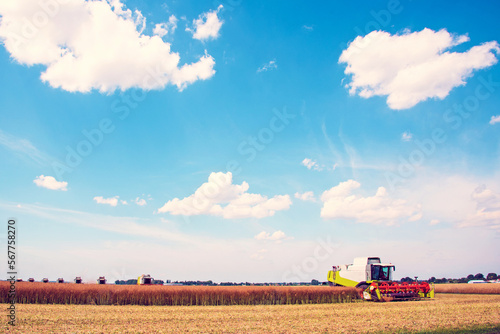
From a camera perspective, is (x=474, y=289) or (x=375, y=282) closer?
(x=375, y=282)

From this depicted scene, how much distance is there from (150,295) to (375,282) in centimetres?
2006

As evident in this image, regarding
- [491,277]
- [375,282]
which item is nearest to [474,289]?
[375,282]

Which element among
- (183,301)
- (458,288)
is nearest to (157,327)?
(183,301)

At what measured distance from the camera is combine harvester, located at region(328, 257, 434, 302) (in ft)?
108

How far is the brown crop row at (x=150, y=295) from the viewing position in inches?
1175

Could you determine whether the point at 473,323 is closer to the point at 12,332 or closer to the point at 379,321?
the point at 379,321

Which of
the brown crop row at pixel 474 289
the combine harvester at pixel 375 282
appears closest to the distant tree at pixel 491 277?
the brown crop row at pixel 474 289

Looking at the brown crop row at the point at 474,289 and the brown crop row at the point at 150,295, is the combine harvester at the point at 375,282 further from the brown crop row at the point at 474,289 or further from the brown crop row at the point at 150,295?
the brown crop row at the point at 474,289

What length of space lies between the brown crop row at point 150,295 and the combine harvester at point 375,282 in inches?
262

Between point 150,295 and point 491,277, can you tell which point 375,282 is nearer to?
point 150,295

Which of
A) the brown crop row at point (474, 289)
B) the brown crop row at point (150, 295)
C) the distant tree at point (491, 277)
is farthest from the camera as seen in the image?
the distant tree at point (491, 277)

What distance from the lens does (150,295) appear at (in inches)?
1196

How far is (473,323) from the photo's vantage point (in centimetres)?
1566

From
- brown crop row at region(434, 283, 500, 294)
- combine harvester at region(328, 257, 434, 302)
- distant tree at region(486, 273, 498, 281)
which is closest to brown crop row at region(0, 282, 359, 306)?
combine harvester at region(328, 257, 434, 302)
